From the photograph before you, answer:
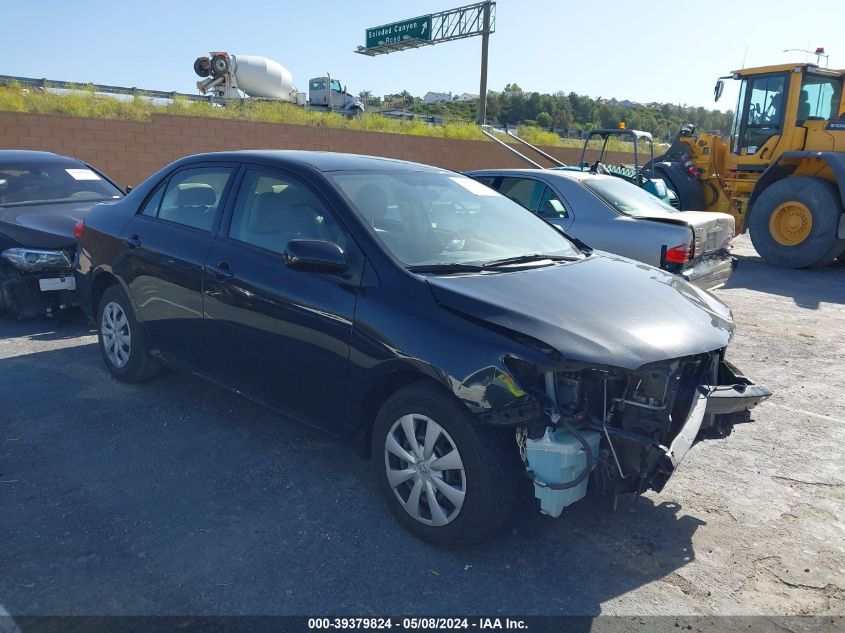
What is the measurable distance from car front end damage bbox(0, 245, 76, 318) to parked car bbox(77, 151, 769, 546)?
1986mm

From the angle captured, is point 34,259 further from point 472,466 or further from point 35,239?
point 472,466

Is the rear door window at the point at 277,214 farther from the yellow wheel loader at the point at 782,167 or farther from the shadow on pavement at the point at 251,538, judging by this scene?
the yellow wheel loader at the point at 782,167

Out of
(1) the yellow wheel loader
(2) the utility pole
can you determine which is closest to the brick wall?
(2) the utility pole

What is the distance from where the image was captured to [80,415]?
4.48m

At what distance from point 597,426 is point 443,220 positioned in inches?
62.8

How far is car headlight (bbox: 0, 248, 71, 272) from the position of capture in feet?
20.2

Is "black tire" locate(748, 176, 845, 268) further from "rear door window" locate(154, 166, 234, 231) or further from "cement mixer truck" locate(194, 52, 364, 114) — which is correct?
"cement mixer truck" locate(194, 52, 364, 114)

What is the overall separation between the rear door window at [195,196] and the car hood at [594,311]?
1793 mm

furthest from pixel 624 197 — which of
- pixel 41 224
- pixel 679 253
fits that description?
pixel 41 224

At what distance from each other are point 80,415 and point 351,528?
7.52 feet

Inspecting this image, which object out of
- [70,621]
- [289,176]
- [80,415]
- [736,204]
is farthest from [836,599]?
[736,204]

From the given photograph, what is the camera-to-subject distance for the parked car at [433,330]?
2.86 metres

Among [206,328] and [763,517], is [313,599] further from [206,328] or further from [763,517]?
[763,517]

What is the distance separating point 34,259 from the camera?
20.2 feet
